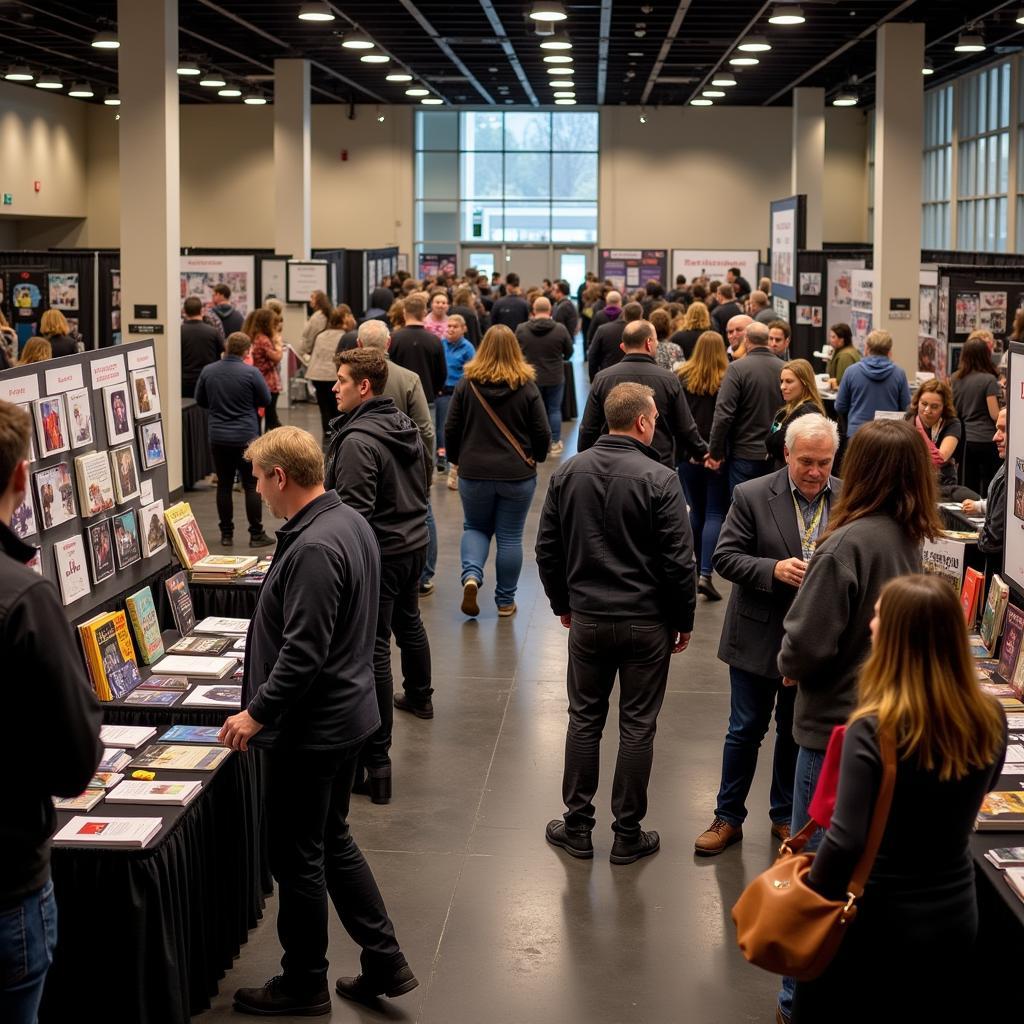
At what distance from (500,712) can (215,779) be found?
251cm

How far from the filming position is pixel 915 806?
2535 millimetres

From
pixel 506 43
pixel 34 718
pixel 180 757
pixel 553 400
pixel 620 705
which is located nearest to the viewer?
pixel 34 718

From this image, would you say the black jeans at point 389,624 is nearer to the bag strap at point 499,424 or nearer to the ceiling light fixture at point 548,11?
the bag strap at point 499,424

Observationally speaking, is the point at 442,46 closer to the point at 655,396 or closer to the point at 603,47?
the point at 603,47

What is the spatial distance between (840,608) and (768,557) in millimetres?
1006

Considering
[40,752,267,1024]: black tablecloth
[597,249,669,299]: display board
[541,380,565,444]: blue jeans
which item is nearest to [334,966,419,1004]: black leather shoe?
[40,752,267,1024]: black tablecloth

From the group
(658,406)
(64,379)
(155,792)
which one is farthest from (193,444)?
(155,792)

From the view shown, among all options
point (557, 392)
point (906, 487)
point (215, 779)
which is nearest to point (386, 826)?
point (215, 779)

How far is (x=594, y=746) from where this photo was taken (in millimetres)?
4730

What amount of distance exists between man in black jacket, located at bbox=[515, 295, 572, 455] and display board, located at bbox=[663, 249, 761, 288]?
10.3 metres

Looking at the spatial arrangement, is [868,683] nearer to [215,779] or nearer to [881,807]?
[881,807]

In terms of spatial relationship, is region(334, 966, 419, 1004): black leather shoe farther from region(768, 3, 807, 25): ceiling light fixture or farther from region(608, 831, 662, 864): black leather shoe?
region(768, 3, 807, 25): ceiling light fixture

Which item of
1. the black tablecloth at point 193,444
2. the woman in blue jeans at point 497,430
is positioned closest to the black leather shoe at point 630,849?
the woman in blue jeans at point 497,430

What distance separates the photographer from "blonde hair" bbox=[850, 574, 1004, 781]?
2486 millimetres
